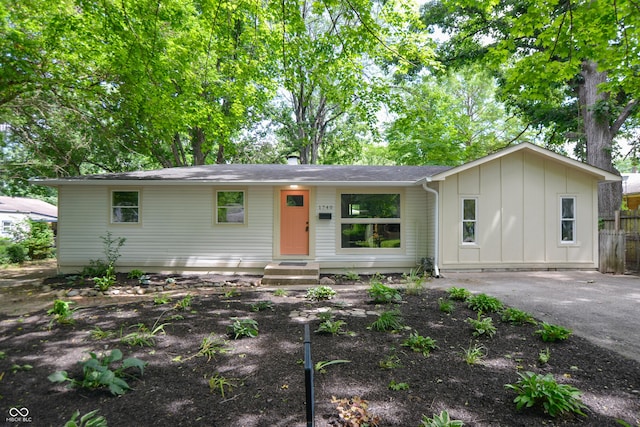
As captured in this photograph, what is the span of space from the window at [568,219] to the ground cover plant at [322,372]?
5987 mm

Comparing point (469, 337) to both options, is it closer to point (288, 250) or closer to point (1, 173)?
point (288, 250)

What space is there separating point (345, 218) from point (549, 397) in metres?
6.89

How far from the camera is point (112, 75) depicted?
33.1 ft

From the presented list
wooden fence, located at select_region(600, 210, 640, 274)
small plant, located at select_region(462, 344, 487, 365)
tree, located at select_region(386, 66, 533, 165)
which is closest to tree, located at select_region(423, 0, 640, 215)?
tree, located at select_region(386, 66, 533, 165)

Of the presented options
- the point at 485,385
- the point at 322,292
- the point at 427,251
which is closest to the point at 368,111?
the point at 427,251

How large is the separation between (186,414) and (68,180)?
8.63 m

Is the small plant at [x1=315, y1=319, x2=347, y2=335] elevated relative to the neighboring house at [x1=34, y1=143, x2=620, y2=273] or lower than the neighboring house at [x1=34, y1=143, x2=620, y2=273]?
lower

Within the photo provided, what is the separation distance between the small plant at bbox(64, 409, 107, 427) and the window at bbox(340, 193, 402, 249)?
7112 millimetres

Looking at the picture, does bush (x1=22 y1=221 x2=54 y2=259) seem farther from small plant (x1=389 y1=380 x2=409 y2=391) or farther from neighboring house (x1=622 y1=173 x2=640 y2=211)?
neighboring house (x1=622 y1=173 x2=640 y2=211)

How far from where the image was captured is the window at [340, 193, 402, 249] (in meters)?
8.99

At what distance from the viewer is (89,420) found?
2.22 metres

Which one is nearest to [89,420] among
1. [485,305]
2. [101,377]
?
[101,377]

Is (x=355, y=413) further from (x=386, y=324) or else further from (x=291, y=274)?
(x=291, y=274)

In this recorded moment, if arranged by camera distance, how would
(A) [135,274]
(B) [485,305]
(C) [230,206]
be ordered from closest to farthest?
(B) [485,305] < (A) [135,274] < (C) [230,206]
